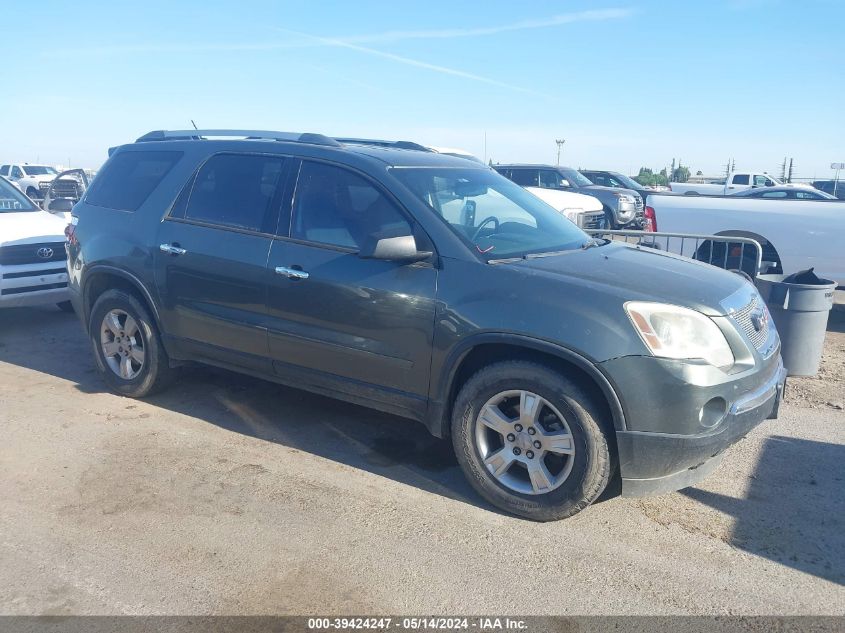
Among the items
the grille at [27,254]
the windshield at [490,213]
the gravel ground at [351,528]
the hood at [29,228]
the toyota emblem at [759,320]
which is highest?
the windshield at [490,213]

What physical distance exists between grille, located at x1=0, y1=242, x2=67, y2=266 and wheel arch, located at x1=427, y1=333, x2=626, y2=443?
213 inches

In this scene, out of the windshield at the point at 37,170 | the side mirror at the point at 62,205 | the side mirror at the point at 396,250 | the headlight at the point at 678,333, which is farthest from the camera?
the windshield at the point at 37,170

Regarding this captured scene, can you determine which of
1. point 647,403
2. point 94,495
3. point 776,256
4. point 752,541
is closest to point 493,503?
point 647,403

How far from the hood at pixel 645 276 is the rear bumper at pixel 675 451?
0.52 m

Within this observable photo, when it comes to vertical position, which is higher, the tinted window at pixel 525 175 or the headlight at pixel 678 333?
the tinted window at pixel 525 175

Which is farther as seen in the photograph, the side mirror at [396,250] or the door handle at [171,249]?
the door handle at [171,249]

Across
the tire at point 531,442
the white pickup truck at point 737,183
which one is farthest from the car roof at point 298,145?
the white pickup truck at point 737,183

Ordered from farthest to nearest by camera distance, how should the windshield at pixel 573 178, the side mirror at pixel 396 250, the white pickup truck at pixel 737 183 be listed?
the white pickup truck at pixel 737 183 → the windshield at pixel 573 178 → the side mirror at pixel 396 250

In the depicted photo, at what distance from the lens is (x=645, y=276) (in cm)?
392

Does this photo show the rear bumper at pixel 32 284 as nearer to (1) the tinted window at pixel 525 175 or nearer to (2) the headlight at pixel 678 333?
(2) the headlight at pixel 678 333

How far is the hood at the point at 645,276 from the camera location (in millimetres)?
3646

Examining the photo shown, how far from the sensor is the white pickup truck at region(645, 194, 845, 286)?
8.60 meters

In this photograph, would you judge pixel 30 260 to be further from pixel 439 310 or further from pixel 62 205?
pixel 439 310

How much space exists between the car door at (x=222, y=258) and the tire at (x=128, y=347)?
26cm
